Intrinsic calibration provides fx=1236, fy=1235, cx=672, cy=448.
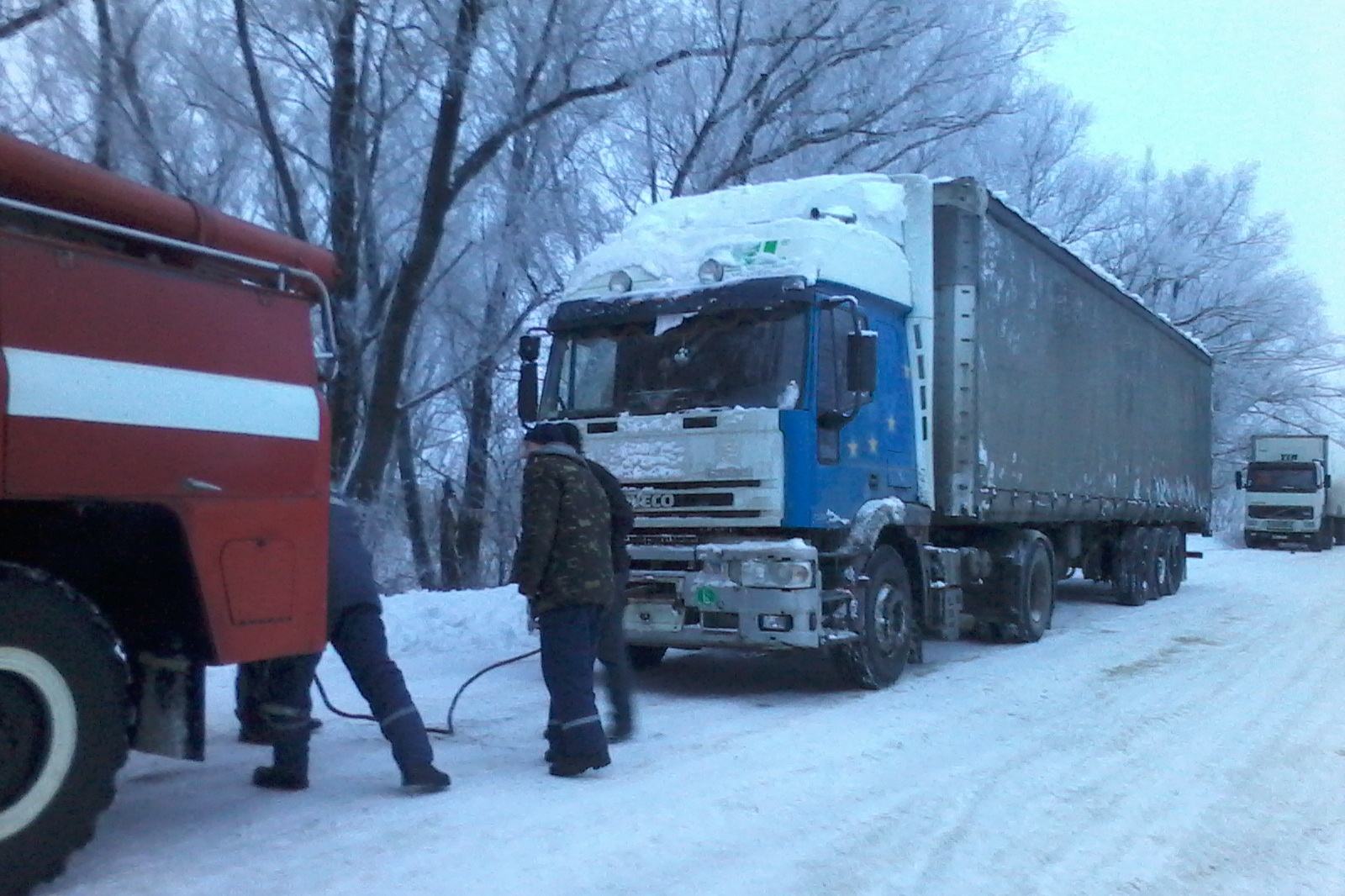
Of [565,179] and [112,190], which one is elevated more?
[565,179]

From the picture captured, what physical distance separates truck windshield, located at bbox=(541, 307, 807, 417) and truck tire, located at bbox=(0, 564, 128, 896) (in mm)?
4818

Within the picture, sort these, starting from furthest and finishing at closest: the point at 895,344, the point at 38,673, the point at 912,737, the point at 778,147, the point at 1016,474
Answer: the point at 778,147 → the point at 1016,474 → the point at 895,344 → the point at 912,737 → the point at 38,673

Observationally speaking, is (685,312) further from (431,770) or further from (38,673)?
(38,673)

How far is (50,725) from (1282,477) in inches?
1500

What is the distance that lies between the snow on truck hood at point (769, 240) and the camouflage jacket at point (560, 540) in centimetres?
280

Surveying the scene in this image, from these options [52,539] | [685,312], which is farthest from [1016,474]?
[52,539]

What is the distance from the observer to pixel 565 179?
651 inches

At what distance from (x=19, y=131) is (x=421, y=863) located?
9.59 meters

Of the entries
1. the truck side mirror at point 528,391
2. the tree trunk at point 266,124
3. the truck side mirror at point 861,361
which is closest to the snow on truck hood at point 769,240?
the truck side mirror at point 861,361

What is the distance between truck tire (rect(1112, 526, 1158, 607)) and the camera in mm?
16125

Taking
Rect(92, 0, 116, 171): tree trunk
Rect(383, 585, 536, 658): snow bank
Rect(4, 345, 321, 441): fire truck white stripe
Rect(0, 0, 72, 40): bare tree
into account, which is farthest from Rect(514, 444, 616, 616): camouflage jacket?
Rect(92, 0, 116, 171): tree trunk

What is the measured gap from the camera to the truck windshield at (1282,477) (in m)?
36.0

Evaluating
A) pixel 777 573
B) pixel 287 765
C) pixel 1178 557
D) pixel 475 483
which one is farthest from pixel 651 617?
pixel 1178 557

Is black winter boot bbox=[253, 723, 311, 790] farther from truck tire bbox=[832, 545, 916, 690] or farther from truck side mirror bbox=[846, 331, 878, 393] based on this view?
truck side mirror bbox=[846, 331, 878, 393]
